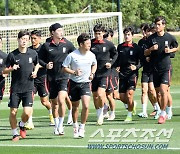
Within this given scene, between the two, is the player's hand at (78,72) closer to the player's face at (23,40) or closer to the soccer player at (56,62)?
the soccer player at (56,62)

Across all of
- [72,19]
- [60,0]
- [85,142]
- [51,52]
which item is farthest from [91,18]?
[60,0]

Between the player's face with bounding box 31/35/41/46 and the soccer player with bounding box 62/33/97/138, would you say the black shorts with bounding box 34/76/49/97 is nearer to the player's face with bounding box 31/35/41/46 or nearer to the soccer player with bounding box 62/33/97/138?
the player's face with bounding box 31/35/41/46

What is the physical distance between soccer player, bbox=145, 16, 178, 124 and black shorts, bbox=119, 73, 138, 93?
1.12 m

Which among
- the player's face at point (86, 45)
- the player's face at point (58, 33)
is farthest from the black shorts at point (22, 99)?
the player's face at point (58, 33)

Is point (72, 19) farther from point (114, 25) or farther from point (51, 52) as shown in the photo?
point (51, 52)

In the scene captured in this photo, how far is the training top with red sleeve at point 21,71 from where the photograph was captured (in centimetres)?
1756

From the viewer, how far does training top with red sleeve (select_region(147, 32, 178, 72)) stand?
20.3 meters

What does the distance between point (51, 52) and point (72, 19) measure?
12929 mm

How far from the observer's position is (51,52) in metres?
18.8

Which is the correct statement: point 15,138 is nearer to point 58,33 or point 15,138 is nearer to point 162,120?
point 58,33

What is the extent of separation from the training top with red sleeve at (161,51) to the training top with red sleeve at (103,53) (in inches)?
51.0

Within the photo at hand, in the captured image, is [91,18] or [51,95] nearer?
[51,95]

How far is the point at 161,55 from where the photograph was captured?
20.4 m

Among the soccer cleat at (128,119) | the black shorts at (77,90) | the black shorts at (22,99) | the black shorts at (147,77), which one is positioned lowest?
the soccer cleat at (128,119)
